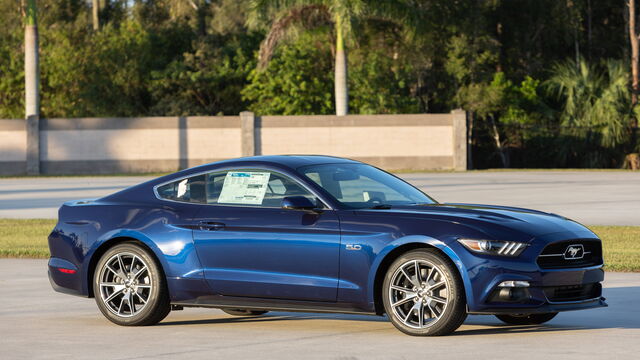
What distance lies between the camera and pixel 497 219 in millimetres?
9109

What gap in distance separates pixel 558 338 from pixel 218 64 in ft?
169

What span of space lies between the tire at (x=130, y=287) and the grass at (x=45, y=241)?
6.32m

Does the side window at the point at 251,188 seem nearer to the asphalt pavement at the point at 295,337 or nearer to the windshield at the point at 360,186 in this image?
the windshield at the point at 360,186

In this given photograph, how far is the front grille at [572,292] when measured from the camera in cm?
891

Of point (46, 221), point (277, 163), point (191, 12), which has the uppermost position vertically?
point (191, 12)

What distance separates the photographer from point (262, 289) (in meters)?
9.57

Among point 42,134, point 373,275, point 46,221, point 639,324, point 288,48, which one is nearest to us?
point 373,275

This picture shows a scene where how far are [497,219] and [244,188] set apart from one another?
2175 millimetres

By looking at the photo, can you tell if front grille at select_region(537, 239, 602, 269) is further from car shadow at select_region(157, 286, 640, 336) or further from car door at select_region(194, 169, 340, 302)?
car door at select_region(194, 169, 340, 302)

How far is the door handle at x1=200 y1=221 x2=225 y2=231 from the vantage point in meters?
9.77

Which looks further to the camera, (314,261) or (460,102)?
(460,102)

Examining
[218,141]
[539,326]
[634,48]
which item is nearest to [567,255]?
[539,326]

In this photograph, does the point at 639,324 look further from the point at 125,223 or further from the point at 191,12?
the point at 191,12

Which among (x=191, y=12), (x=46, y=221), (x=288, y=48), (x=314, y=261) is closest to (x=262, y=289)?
(x=314, y=261)
